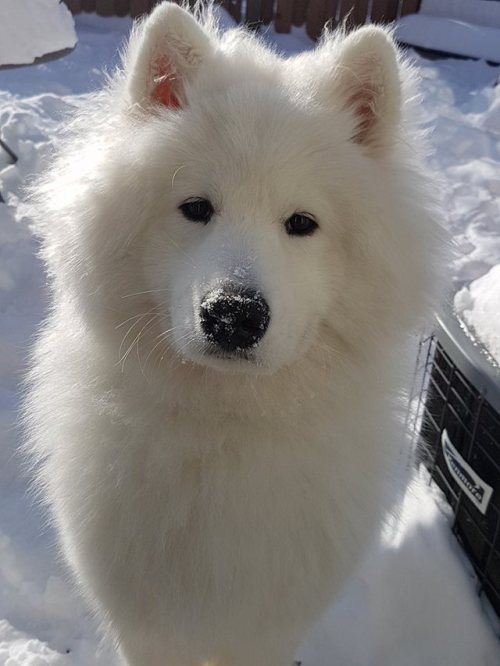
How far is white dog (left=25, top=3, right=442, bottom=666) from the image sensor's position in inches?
60.4

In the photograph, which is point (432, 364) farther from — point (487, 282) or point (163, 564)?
point (163, 564)

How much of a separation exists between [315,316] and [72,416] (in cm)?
70

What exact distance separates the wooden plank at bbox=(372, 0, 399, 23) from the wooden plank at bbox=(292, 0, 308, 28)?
0.89 meters

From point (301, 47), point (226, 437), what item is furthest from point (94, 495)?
point (301, 47)

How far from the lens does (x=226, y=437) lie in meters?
1.67

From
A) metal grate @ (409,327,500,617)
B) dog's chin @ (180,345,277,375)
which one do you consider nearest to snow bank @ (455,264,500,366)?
metal grate @ (409,327,500,617)

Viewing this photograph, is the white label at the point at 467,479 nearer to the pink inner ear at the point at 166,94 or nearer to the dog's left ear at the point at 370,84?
the dog's left ear at the point at 370,84

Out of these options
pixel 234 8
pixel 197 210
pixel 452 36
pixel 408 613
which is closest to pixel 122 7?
pixel 234 8

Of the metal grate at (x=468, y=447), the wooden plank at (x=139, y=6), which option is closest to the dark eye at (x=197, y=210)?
the metal grate at (x=468, y=447)

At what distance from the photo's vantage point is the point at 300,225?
1.57 m

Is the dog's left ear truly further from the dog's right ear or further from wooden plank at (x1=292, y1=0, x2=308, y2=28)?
wooden plank at (x1=292, y1=0, x2=308, y2=28)

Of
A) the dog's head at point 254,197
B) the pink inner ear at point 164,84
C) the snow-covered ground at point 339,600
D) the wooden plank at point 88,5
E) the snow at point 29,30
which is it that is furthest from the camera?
the wooden plank at point 88,5

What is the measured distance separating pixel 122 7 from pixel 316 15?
2424mm

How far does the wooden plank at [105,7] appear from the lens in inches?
338
